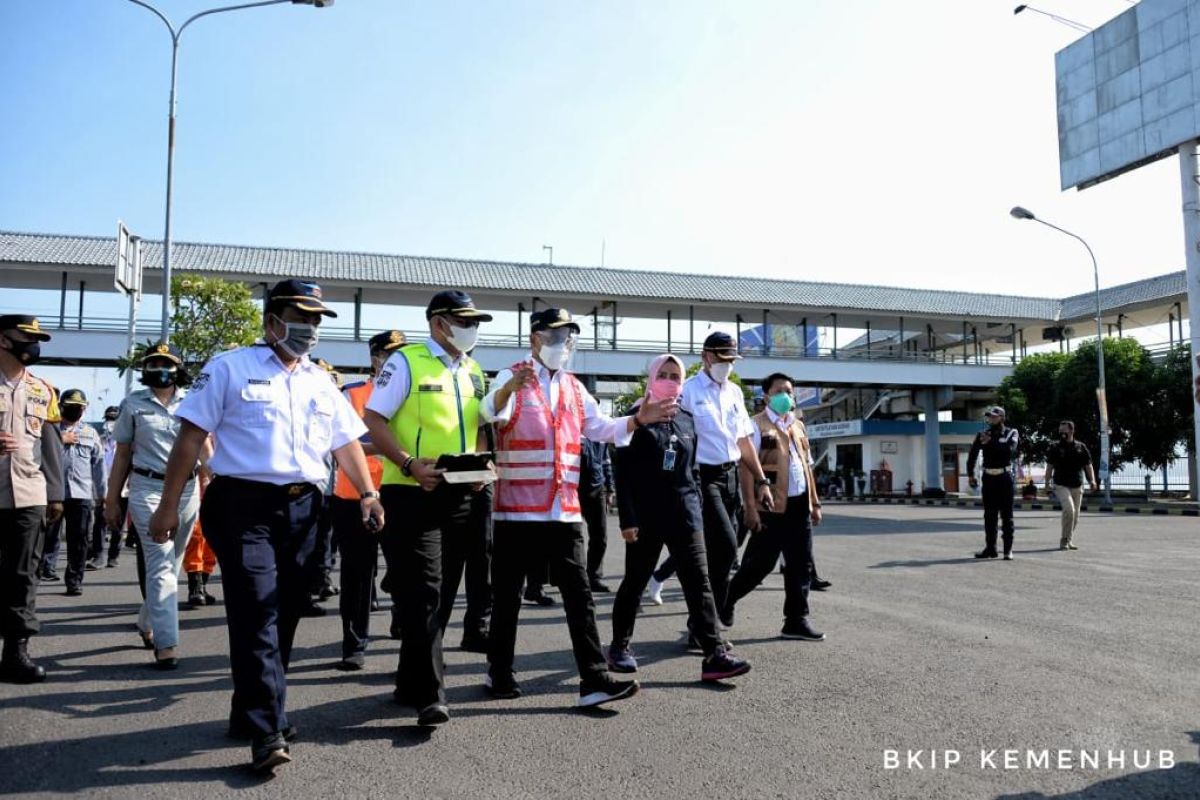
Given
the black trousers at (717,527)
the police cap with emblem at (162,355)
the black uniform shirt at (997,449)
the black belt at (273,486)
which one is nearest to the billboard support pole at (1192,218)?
the black uniform shirt at (997,449)

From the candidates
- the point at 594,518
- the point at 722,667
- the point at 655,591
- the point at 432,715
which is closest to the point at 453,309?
the point at 432,715

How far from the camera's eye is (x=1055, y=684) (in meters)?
4.72

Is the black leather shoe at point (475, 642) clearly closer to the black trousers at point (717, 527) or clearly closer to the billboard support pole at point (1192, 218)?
the black trousers at point (717, 527)

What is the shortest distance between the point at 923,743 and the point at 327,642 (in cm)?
403

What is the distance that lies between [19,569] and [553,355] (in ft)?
11.2

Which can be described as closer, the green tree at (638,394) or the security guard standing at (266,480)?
the security guard standing at (266,480)

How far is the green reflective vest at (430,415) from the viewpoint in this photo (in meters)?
4.21

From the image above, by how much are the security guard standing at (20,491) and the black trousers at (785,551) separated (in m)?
4.39

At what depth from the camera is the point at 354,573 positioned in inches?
218

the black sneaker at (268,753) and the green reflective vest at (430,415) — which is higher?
the green reflective vest at (430,415)

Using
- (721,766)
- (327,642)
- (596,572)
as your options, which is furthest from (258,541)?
(596,572)

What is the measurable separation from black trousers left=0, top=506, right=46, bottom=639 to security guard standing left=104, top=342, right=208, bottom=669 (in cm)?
41

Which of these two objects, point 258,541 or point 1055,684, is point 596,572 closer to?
point 1055,684

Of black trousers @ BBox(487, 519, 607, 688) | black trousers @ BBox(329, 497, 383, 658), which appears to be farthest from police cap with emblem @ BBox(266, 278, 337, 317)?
black trousers @ BBox(329, 497, 383, 658)
